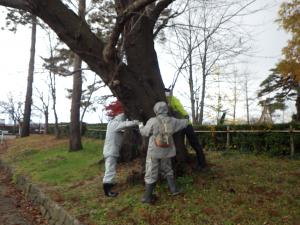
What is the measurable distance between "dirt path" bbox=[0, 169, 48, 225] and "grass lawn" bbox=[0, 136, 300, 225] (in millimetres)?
582

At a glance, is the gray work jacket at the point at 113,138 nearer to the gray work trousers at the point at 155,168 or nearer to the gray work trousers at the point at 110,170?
the gray work trousers at the point at 110,170

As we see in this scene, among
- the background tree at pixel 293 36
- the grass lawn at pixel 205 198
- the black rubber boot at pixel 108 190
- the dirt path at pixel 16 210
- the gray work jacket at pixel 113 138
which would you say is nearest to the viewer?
the grass lawn at pixel 205 198

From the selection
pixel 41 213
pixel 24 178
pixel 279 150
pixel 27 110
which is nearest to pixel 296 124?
pixel 279 150

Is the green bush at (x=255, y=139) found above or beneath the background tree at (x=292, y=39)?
beneath

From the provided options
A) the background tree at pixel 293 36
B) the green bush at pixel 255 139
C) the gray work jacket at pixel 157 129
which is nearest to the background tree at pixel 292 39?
the background tree at pixel 293 36

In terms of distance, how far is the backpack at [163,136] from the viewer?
22.6 ft

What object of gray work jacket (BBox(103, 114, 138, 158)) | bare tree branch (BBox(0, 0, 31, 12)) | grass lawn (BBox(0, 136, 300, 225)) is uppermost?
bare tree branch (BBox(0, 0, 31, 12))

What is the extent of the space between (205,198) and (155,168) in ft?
3.37

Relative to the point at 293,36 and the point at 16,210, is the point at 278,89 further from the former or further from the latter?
the point at 16,210

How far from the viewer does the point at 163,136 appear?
693 centimetres

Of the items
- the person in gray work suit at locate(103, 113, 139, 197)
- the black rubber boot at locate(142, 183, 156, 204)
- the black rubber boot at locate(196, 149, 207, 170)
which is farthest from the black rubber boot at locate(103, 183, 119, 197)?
the black rubber boot at locate(196, 149, 207, 170)

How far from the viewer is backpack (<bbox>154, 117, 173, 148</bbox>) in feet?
22.6

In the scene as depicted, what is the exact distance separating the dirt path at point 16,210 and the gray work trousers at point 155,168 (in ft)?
9.02

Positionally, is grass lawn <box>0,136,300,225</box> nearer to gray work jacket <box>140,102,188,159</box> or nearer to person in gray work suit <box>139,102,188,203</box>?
person in gray work suit <box>139,102,188,203</box>
